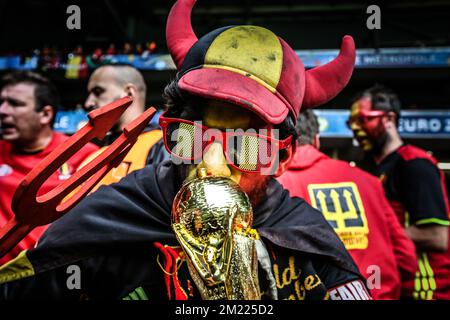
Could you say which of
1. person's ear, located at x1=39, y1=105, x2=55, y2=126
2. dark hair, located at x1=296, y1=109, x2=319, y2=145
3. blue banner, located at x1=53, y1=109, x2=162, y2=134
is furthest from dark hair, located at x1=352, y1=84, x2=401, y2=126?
blue banner, located at x1=53, y1=109, x2=162, y2=134

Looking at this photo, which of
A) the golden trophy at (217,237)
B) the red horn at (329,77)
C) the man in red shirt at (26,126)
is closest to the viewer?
the golden trophy at (217,237)

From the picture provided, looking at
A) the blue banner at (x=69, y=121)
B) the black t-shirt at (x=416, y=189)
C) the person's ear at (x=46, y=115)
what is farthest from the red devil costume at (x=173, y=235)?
the blue banner at (x=69, y=121)

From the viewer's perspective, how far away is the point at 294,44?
36.0 ft

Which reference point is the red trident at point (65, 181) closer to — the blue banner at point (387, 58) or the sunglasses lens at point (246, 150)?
the sunglasses lens at point (246, 150)

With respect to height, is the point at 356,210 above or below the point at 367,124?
below

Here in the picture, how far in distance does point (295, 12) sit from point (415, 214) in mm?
9837

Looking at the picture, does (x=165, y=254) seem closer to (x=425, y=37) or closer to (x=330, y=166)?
(x=330, y=166)

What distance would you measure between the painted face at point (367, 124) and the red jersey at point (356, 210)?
38.6 inches

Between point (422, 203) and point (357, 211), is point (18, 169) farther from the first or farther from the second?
point (422, 203)

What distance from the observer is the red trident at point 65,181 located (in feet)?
2.71

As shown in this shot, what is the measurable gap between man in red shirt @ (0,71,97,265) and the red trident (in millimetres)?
1387

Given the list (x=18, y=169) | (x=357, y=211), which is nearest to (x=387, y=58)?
(x=357, y=211)

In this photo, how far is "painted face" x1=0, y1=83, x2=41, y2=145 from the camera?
2607 millimetres

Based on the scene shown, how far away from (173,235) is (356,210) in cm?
117
